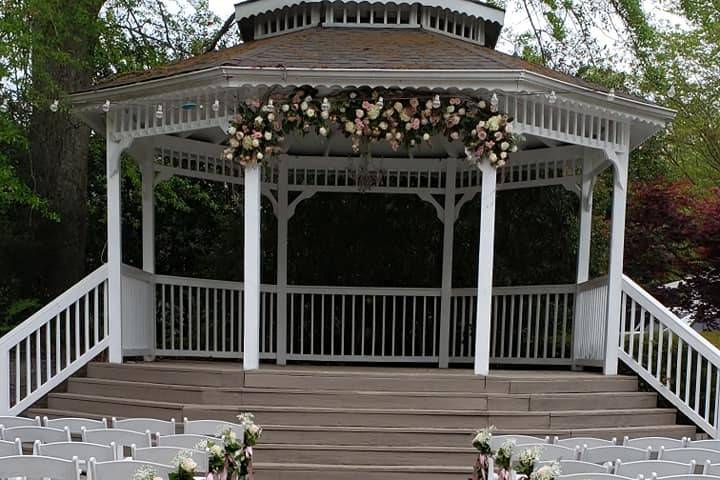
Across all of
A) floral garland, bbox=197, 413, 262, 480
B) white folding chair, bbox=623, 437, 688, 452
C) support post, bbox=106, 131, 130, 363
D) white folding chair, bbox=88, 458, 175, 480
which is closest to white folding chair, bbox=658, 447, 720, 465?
white folding chair, bbox=623, 437, 688, 452

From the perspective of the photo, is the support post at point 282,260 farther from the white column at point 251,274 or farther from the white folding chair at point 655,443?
the white folding chair at point 655,443

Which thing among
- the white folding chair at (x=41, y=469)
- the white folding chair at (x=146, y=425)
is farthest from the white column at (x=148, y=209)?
the white folding chair at (x=41, y=469)

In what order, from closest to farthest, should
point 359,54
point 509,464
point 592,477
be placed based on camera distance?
point 592,477, point 509,464, point 359,54

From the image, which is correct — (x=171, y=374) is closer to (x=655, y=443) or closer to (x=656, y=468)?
(x=655, y=443)

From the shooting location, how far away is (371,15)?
9.12 metres

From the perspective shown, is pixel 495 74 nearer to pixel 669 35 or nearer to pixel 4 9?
pixel 4 9

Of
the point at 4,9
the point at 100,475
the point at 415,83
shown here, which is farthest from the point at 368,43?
the point at 100,475

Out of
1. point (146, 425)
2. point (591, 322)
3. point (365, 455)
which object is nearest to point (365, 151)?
point (591, 322)

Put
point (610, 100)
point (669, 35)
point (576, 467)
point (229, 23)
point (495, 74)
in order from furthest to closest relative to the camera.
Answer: point (669, 35) < point (229, 23) < point (610, 100) < point (495, 74) < point (576, 467)

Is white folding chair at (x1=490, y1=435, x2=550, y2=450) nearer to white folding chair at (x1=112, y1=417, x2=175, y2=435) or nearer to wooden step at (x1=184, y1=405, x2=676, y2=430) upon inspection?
wooden step at (x1=184, y1=405, x2=676, y2=430)

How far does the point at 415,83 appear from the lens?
7.07 m

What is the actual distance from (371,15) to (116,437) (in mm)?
5930

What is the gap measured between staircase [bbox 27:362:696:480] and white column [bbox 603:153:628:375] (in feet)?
1.00

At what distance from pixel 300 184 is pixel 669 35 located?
1049cm
